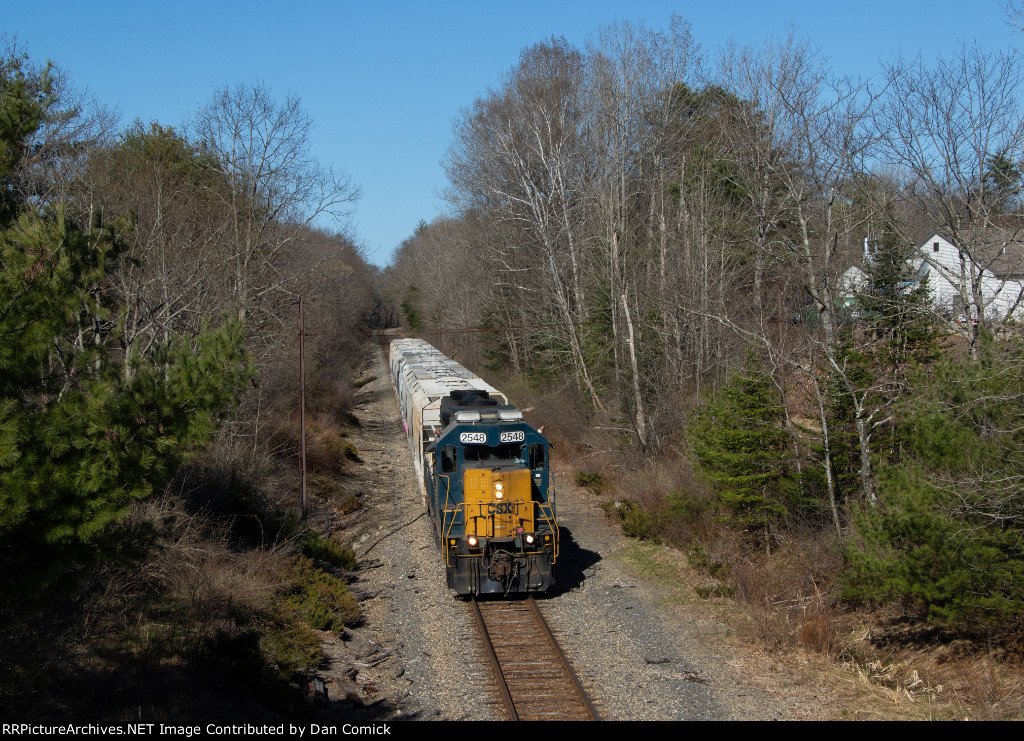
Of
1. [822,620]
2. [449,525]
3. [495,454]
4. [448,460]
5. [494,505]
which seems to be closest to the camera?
[822,620]

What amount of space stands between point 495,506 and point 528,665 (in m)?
2.95

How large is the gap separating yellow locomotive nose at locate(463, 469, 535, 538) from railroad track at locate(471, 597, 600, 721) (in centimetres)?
143

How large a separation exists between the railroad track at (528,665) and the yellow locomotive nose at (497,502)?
143cm

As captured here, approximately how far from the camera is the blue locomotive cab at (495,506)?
12992 mm

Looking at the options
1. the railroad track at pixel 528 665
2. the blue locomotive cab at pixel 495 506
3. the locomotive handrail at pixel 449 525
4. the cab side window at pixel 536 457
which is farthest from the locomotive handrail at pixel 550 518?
the locomotive handrail at pixel 449 525

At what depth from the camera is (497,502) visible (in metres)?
13.0

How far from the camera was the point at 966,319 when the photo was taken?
12102mm

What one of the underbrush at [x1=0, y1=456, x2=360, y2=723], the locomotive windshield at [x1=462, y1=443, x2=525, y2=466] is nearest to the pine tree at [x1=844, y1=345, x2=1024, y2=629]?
the locomotive windshield at [x1=462, y1=443, x2=525, y2=466]

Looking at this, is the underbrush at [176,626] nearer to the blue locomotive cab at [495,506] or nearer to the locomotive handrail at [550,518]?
the blue locomotive cab at [495,506]

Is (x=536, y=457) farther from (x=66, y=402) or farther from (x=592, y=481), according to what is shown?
(x=592, y=481)

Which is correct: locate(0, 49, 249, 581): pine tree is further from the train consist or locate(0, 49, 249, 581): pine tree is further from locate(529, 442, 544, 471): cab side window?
locate(529, 442, 544, 471): cab side window

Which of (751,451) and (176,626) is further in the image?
(751,451)

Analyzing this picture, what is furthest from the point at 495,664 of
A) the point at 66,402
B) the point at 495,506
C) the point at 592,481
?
the point at 592,481

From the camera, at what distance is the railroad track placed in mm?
9328
